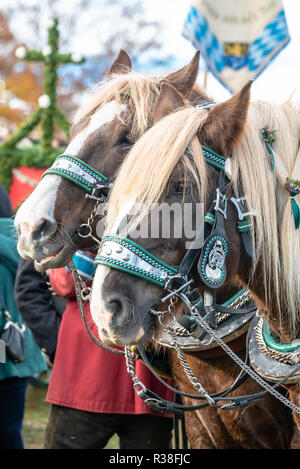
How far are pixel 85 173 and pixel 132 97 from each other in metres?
0.53

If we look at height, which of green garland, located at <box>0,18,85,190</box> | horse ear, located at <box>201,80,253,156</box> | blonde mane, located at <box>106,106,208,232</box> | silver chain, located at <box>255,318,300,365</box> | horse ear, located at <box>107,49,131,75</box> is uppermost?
green garland, located at <box>0,18,85,190</box>

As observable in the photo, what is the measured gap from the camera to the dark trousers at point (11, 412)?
3984 mm

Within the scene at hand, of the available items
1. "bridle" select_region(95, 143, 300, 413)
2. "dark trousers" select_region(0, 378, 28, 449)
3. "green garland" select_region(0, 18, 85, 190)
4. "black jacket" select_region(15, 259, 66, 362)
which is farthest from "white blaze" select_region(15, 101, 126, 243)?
"green garland" select_region(0, 18, 85, 190)

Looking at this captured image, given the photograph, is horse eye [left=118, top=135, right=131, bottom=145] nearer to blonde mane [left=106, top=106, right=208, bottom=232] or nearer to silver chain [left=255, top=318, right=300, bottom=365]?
blonde mane [left=106, top=106, right=208, bottom=232]

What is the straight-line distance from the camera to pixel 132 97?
9.33 feet

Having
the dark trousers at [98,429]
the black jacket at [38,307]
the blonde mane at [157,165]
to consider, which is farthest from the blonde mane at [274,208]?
the black jacket at [38,307]

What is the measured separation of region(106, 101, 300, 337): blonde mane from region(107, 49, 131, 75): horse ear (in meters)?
1.21

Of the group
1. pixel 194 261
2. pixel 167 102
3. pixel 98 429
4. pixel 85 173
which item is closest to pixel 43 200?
pixel 85 173

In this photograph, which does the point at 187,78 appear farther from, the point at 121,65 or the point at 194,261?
Answer: the point at 194,261

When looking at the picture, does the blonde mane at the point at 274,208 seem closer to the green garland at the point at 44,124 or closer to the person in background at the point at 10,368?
the person in background at the point at 10,368

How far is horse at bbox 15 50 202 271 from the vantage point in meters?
2.45

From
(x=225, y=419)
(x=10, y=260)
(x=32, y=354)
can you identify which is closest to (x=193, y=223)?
(x=225, y=419)

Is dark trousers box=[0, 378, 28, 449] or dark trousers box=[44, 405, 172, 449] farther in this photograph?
dark trousers box=[0, 378, 28, 449]

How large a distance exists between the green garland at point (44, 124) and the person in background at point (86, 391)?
176 inches
